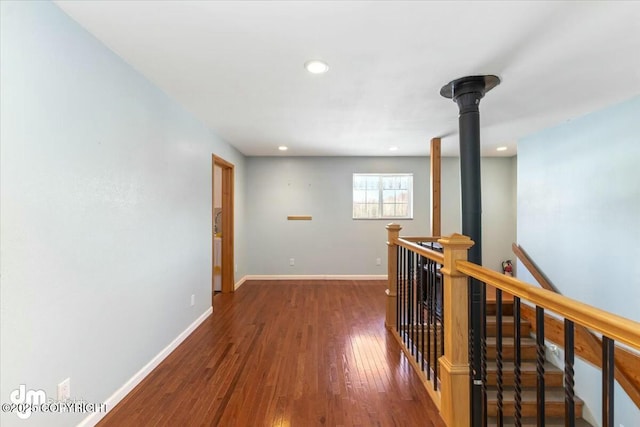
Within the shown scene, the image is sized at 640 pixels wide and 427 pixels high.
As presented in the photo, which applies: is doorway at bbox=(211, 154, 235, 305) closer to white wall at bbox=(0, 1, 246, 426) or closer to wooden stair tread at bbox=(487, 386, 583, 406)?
white wall at bbox=(0, 1, 246, 426)

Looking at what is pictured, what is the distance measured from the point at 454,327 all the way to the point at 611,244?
8.42ft

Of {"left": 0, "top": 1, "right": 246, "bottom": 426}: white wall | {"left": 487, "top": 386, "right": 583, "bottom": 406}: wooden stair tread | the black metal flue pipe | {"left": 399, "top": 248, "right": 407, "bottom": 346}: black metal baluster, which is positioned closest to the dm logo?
{"left": 0, "top": 1, "right": 246, "bottom": 426}: white wall

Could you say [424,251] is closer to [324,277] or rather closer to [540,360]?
[540,360]

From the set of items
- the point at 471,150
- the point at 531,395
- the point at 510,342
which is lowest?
the point at 531,395

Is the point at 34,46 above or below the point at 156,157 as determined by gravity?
above

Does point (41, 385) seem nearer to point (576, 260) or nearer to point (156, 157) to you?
point (156, 157)

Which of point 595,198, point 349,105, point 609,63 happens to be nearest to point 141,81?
point 349,105

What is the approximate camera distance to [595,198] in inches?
122

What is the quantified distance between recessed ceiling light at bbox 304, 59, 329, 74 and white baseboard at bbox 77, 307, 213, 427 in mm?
2506

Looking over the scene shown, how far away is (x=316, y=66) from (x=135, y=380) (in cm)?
256

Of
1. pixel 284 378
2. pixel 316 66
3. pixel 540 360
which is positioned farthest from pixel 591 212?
pixel 284 378

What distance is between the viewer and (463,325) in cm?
161

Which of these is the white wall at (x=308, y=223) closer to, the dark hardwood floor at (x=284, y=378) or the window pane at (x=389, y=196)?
the window pane at (x=389, y=196)

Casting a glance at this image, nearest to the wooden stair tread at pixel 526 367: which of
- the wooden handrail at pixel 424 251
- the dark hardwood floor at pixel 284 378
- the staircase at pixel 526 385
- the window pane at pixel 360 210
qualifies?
the staircase at pixel 526 385
